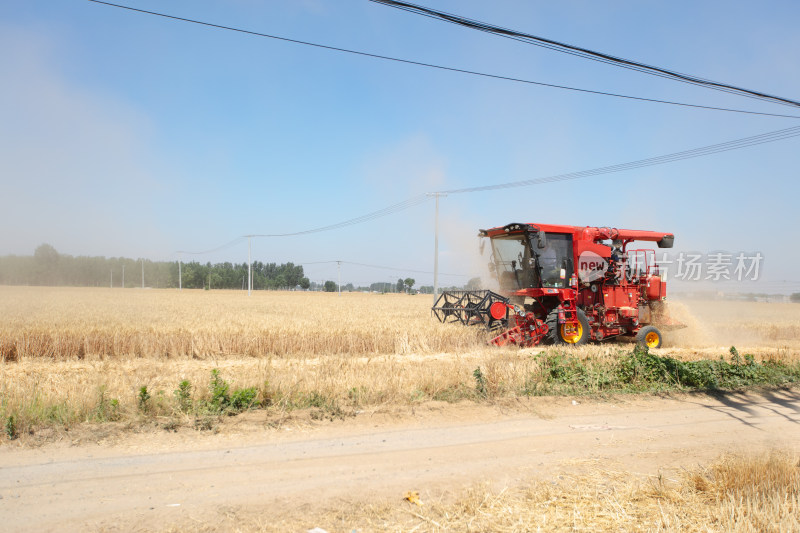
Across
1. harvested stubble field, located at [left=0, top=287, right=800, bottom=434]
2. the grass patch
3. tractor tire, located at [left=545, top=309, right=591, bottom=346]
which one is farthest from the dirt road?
tractor tire, located at [left=545, top=309, right=591, bottom=346]

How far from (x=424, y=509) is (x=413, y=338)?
33.2 ft

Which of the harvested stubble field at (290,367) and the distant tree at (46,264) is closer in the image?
the harvested stubble field at (290,367)

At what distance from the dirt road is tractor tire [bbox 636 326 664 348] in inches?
278

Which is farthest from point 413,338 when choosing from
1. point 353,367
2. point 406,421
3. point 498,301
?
point 406,421

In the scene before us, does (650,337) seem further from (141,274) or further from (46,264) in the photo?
(141,274)

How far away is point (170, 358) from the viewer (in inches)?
485

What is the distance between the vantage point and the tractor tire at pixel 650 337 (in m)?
14.5

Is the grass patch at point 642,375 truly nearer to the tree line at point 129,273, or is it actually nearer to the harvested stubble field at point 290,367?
the harvested stubble field at point 290,367

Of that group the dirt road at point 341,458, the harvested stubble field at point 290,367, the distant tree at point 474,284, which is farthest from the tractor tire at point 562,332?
the dirt road at point 341,458

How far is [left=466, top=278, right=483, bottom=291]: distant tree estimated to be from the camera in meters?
16.5

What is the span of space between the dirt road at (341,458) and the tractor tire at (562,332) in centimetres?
608

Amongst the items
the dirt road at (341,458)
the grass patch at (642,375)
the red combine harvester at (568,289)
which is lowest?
the dirt road at (341,458)

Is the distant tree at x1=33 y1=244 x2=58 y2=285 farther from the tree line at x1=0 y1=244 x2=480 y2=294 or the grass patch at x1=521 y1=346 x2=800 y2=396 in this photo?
the grass patch at x1=521 y1=346 x2=800 y2=396

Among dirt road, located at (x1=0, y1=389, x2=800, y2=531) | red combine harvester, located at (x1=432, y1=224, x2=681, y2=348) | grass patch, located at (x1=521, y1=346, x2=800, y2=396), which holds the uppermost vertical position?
red combine harvester, located at (x1=432, y1=224, x2=681, y2=348)
